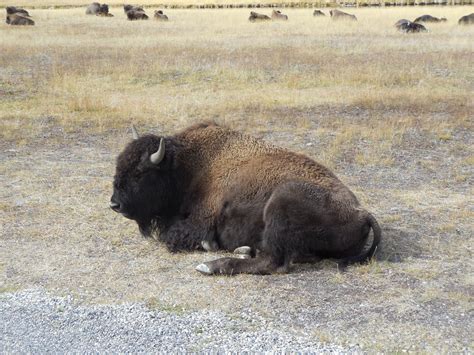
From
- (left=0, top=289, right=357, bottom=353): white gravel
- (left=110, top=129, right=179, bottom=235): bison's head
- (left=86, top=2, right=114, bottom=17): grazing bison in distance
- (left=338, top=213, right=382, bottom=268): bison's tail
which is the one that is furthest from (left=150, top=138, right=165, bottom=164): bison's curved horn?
(left=86, top=2, right=114, bottom=17): grazing bison in distance

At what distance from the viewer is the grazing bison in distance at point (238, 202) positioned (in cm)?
627

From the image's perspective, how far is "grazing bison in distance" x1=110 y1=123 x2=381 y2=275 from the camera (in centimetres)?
627

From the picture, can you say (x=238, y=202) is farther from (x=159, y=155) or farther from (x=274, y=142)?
(x=274, y=142)

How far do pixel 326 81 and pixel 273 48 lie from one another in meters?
6.52

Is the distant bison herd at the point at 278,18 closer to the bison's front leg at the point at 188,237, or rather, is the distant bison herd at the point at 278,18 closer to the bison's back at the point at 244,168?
the bison's back at the point at 244,168

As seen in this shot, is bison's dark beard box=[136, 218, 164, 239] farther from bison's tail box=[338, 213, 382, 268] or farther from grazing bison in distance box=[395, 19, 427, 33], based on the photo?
grazing bison in distance box=[395, 19, 427, 33]

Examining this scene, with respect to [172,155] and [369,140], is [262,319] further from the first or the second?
[369,140]

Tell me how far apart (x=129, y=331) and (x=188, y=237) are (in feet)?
6.24

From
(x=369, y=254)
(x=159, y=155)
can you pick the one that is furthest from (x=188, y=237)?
(x=369, y=254)

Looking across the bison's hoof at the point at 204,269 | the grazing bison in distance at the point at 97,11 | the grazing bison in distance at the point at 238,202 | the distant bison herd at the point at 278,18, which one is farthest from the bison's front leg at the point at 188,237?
the grazing bison in distance at the point at 97,11

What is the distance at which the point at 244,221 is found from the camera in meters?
6.66

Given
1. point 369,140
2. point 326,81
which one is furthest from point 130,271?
point 326,81

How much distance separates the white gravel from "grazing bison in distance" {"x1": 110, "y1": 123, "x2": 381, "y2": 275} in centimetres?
104

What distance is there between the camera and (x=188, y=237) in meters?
6.92
